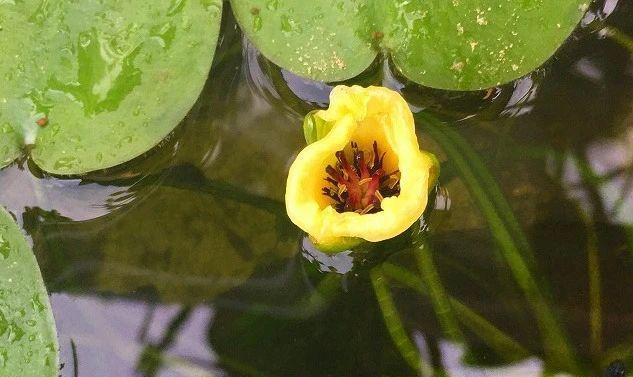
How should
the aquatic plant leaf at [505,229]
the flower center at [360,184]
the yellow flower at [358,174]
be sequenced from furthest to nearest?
the aquatic plant leaf at [505,229], the flower center at [360,184], the yellow flower at [358,174]

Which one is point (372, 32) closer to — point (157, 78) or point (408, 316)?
point (157, 78)

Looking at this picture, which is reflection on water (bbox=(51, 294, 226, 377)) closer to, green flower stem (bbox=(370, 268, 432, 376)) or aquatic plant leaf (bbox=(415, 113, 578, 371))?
green flower stem (bbox=(370, 268, 432, 376))

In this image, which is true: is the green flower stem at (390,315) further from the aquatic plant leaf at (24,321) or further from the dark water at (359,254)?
the aquatic plant leaf at (24,321)

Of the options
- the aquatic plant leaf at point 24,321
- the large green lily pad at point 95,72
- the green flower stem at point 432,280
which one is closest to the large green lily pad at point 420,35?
the large green lily pad at point 95,72

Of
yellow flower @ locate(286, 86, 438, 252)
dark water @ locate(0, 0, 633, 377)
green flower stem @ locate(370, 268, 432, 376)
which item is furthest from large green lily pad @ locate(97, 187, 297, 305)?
yellow flower @ locate(286, 86, 438, 252)

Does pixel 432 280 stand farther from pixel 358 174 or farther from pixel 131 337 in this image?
Answer: pixel 131 337

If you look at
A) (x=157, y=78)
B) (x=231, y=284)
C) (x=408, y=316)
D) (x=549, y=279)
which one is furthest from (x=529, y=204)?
(x=157, y=78)
